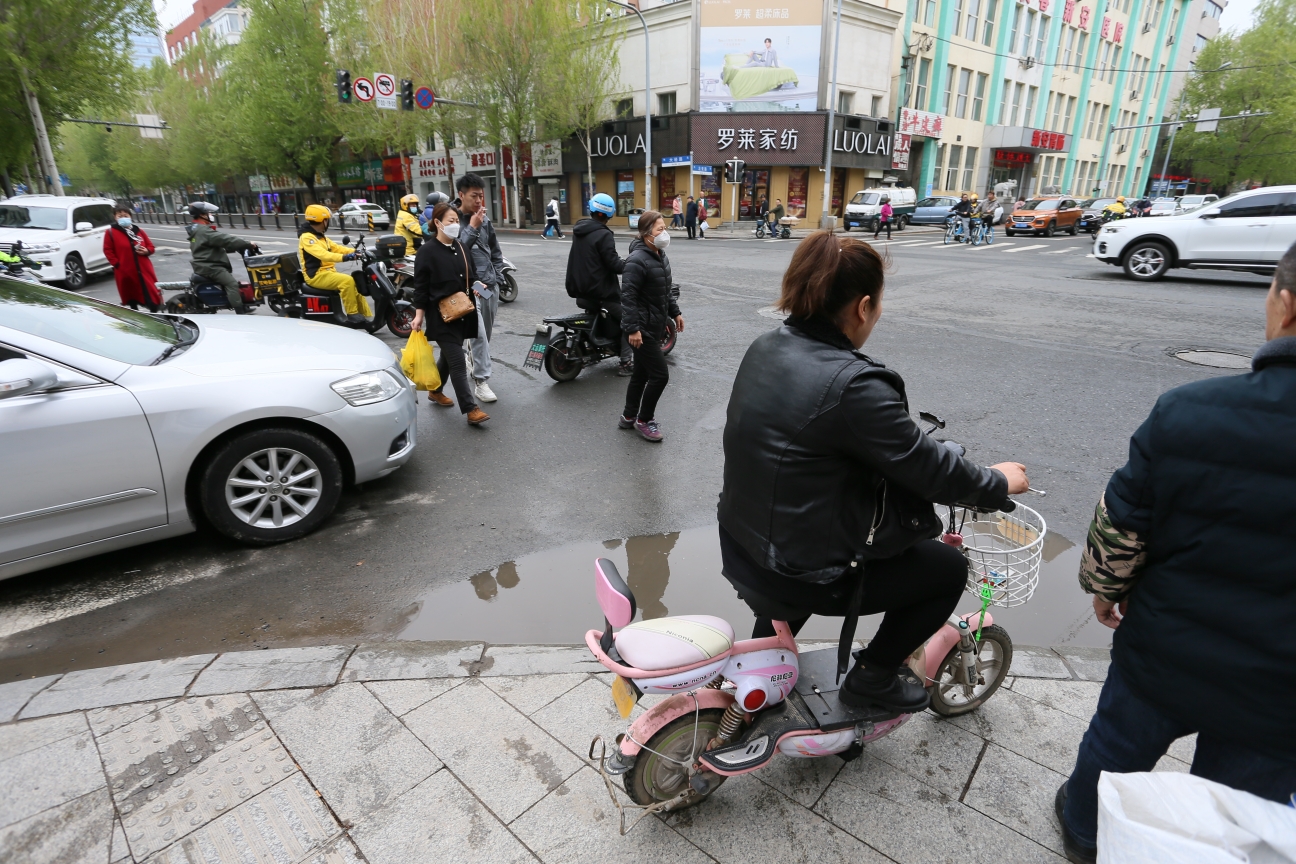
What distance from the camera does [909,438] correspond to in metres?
1.71

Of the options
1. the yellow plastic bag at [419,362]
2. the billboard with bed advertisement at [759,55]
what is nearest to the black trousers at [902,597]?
the yellow plastic bag at [419,362]

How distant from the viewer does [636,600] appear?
3.64 metres

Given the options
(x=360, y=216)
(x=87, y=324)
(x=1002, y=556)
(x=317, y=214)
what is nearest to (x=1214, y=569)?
(x=1002, y=556)

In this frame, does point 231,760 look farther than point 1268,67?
No

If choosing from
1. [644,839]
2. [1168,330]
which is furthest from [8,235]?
[1168,330]

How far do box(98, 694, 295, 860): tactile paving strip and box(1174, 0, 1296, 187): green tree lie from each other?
2293 inches

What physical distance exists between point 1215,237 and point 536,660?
15.2 metres

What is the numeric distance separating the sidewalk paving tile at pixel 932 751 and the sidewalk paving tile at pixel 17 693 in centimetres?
320

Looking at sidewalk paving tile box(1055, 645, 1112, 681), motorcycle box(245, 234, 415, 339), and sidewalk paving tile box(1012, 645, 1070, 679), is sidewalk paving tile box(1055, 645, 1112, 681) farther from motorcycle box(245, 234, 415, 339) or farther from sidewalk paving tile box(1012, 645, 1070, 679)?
motorcycle box(245, 234, 415, 339)

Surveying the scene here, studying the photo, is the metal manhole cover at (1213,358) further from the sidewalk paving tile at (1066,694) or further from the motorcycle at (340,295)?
the motorcycle at (340,295)

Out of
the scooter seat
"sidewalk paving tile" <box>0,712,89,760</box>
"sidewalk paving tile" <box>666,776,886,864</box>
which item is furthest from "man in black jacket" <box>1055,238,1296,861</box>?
"sidewalk paving tile" <box>0,712,89,760</box>

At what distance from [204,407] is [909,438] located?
353 centimetres

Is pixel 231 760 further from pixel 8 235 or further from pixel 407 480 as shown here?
pixel 8 235

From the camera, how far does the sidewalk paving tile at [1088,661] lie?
109 inches
